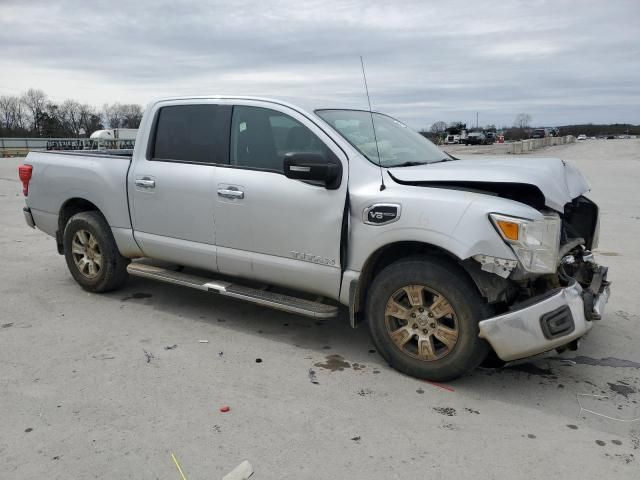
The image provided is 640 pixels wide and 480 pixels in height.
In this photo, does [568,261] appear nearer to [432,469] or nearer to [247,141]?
[432,469]

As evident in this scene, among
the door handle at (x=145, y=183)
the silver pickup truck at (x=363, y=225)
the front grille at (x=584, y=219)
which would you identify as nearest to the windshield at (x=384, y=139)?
the silver pickup truck at (x=363, y=225)

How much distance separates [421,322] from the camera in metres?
3.69

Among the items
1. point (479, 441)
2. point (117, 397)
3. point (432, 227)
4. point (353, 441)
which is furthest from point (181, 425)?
point (432, 227)

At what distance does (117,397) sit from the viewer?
139 inches

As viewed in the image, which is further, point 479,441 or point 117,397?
point 117,397

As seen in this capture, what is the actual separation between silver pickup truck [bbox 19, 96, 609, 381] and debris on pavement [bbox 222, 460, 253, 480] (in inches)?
54.5

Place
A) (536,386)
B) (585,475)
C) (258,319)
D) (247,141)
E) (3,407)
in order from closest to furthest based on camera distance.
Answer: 1. (585,475)
2. (3,407)
3. (536,386)
4. (247,141)
5. (258,319)

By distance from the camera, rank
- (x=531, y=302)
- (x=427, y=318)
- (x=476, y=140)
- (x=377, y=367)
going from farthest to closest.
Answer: (x=476, y=140) < (x=377, y=367) < (x=427, y=318) < (x=531, y=302)

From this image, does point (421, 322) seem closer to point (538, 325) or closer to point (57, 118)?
point (538, 325)

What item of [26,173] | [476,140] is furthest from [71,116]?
[26,173]

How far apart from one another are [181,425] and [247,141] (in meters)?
2.29

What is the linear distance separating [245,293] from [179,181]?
1155mm

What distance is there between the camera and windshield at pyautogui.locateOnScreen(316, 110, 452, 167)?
4.15m

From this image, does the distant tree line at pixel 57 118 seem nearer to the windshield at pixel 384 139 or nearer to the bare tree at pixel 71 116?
the bare tree at pixel 71 116
